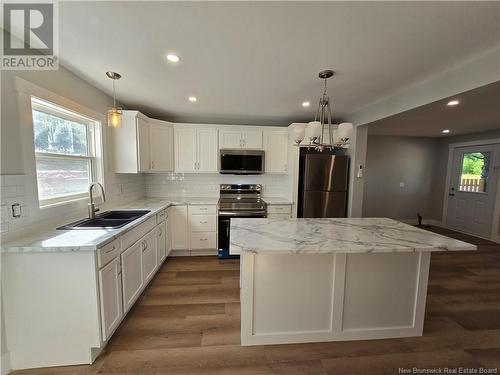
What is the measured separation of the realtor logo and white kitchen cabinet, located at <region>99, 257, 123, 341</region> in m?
1.62

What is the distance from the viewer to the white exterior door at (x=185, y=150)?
142 inches

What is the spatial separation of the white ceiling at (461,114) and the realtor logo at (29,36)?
3239mm

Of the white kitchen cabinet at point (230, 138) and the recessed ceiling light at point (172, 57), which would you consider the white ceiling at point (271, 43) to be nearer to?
the recessed ceiling light at point (172, 57)

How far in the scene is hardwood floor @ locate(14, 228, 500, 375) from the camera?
60.9 inches

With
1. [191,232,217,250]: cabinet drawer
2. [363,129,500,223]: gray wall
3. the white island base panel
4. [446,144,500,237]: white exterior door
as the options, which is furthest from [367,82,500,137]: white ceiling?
[191,232,217,250]: cabinet drawer

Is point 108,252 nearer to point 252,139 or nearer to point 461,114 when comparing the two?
point 252,139

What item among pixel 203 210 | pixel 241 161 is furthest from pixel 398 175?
pixel 203 210

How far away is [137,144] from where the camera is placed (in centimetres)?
292

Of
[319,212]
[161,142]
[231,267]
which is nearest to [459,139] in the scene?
[319,212]

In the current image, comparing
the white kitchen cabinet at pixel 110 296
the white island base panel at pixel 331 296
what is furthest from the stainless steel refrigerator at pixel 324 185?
the white kitchen cabinet at pixel 110 296

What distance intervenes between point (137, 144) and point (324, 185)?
2879 millimetres

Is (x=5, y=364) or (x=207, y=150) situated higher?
(x=207, y=150)

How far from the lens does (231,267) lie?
311cm

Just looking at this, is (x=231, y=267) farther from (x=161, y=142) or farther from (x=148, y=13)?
(x=148, y=13)
